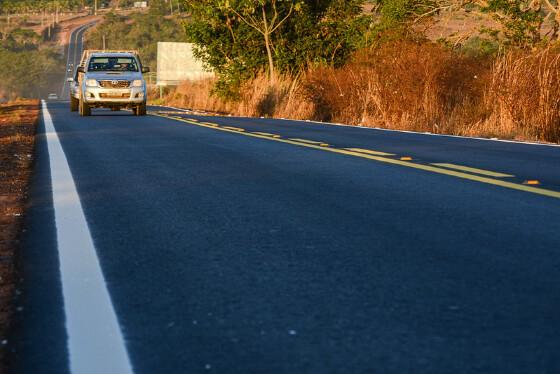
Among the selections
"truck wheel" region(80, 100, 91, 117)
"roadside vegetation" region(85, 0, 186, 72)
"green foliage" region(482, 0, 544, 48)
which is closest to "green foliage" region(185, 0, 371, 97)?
"green foliage" region(482, 0, 544, 48)

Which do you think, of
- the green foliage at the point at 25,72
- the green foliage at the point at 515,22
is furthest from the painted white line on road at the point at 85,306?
the green foliage at the point at 25,72

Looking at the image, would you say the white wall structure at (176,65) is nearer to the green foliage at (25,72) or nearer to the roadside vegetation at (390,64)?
the roadside vegetation at (390,64)

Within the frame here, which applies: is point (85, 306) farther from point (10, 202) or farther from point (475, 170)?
point (475, 170)

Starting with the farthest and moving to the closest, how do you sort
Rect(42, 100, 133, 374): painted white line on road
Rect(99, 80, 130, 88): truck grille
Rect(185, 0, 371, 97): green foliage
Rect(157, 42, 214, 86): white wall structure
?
Rect(157, 42, 214, 86): white wall structure < Rect(185, 0, 371, 97): green foliage < Rect(99, 80, 130, 88): truck grille < Rect(42, 100, 133, 374): painted white line on road

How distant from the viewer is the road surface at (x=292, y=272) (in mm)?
3480

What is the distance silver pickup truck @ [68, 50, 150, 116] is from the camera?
87.9ft

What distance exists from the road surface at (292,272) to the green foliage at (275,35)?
23.0m

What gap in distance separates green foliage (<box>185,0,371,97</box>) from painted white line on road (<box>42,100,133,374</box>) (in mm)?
25782

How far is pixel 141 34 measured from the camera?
17112 centimetres

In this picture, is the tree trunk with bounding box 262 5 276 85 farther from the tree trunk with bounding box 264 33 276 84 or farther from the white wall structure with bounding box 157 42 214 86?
the white wall structure with bounding box 157 42 214 86

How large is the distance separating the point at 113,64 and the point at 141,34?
14559cm

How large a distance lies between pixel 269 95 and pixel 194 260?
2427 centimetres

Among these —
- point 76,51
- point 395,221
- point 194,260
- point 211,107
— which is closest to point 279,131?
point 395,221

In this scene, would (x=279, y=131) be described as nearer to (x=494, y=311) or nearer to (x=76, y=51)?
(x=494, y=311)
